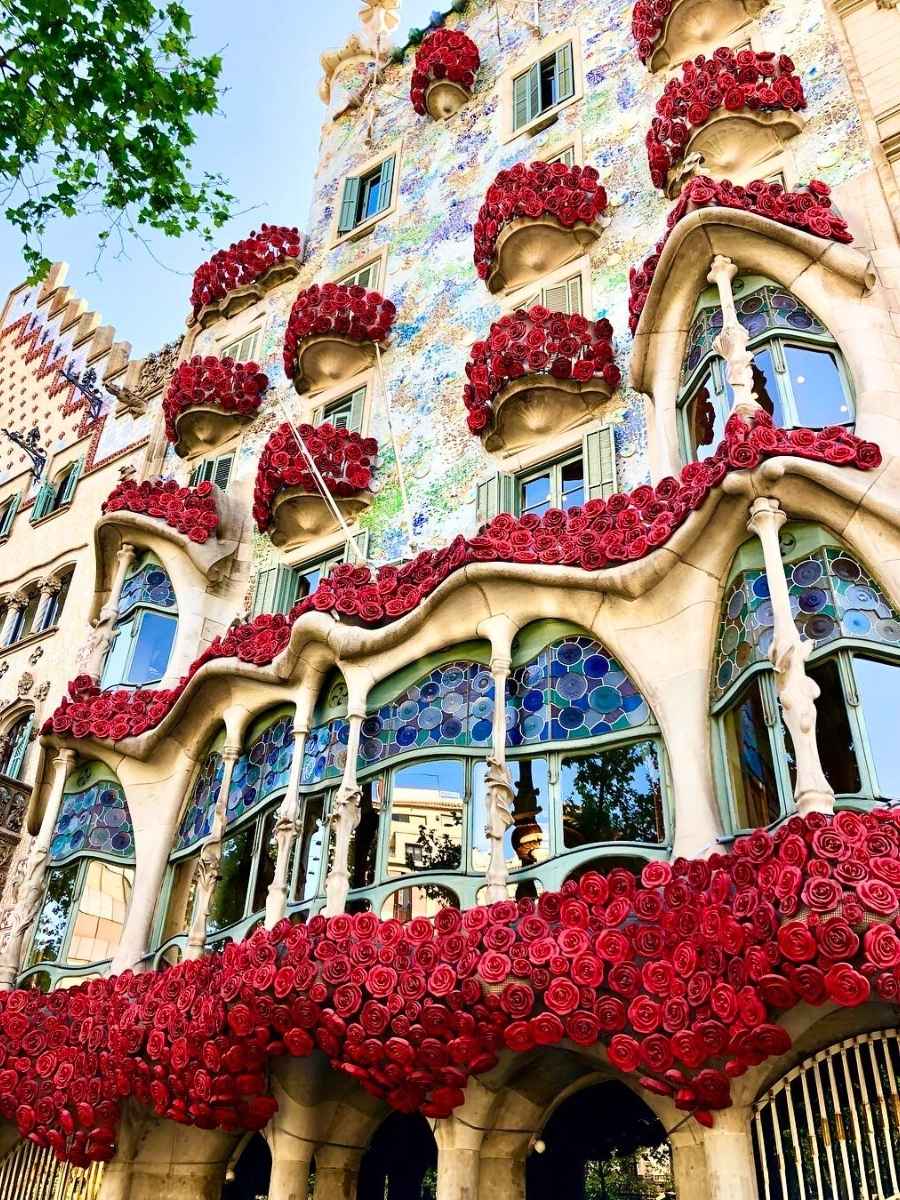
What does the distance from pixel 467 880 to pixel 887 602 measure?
4.36 metres

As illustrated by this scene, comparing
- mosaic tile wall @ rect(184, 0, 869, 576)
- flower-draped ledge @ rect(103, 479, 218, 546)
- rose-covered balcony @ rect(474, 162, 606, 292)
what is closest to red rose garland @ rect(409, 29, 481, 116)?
mosaic tile wall @ rect(184, 0, 869, 576)

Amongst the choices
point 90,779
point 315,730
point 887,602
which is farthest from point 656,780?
point 90,779

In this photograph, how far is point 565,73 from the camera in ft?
55.4

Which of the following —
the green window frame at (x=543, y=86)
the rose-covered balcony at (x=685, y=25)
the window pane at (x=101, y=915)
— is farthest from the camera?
the green window frame at (x=543, y=86)

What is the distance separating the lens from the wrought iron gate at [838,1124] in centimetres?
662

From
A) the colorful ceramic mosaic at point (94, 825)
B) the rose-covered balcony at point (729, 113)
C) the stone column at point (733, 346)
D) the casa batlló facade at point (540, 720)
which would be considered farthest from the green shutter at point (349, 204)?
the colorful ceramic mosaic at point (94, 825)

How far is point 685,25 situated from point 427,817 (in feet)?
39.8

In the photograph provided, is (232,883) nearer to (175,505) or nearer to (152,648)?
(152,648)

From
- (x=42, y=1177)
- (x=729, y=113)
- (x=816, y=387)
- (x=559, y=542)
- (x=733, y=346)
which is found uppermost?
(x=729, y=113)

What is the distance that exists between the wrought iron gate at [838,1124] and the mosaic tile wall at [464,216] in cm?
650

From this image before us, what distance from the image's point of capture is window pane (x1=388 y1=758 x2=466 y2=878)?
381 inches

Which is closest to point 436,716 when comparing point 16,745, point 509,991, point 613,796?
point 613,796

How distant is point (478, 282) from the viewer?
15523 millimetres

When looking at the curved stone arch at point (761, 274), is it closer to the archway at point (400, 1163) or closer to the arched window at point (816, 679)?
the arched window at point (816, 679)
